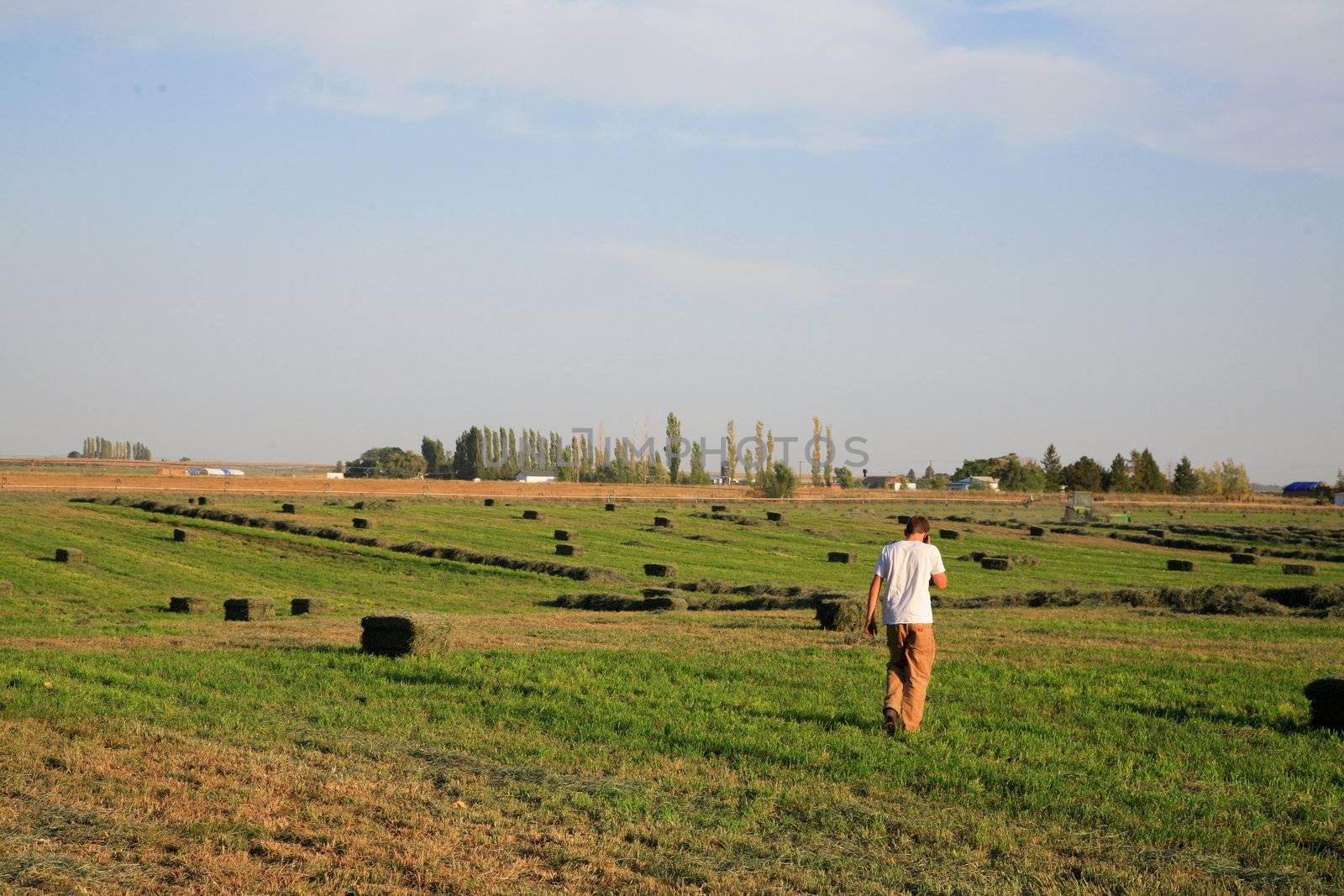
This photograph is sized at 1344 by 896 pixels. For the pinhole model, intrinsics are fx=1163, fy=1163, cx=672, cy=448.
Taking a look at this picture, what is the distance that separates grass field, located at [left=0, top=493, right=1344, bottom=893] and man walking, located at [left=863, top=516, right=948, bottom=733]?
0.39 meters

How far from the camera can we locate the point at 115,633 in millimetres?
21625

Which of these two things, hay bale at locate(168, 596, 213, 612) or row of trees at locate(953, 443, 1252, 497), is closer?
hay bale at locate(168, 596, 213, 612)

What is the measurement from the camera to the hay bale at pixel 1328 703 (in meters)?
12.2

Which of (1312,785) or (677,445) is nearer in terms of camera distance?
(1312,785)

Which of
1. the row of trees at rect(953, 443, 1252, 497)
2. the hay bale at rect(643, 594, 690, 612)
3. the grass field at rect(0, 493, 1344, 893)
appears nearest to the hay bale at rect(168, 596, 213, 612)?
the grass field at rect(0, 493, 1344, 893)

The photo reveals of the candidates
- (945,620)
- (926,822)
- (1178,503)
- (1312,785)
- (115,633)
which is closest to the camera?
(926,822)

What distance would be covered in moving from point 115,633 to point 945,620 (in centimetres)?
1641

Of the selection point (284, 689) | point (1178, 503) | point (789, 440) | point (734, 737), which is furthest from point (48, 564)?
point (789, 440)

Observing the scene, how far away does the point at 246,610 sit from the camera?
87.6 feet

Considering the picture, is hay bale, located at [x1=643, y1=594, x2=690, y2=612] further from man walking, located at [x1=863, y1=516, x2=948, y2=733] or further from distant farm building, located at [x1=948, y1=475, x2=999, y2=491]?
distant farm building, located at [x1=948, y1=475, x2=999, y2=491]

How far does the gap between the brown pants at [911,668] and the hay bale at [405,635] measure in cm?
786

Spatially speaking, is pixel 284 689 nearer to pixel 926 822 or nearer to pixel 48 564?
pixel 926 822

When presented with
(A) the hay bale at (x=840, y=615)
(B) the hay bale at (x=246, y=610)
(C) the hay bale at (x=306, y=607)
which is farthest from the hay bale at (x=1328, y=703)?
(C) the hay bale at (x=306, y=607)

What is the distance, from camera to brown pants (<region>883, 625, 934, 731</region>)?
11656 mm
